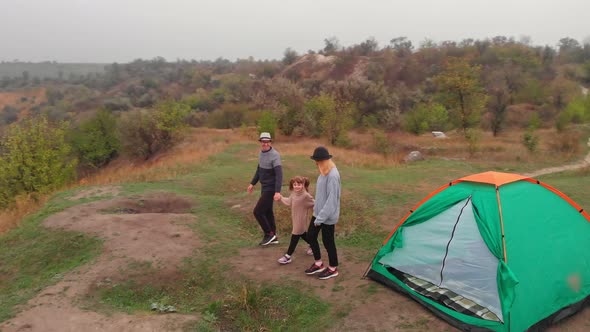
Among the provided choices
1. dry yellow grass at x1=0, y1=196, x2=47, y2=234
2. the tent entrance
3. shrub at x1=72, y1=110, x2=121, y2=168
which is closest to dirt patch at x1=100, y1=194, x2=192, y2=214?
dry yellow grass at x1=0, y1=196, x2=47, y2=234

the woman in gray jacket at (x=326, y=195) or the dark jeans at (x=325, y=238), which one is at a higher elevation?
the woman in gray jacket at (x=326, y=195)

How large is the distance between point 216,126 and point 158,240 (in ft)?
97.7

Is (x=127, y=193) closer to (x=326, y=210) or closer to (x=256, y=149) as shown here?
(x=326, y=210)

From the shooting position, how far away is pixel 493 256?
4.61 metres

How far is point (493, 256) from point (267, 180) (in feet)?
10.7

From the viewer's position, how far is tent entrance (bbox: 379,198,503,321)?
4605 mm

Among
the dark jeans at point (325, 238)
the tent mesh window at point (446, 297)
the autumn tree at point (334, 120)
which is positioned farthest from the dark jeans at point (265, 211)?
the autumn tree at point (334, 120)

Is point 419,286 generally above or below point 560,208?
below

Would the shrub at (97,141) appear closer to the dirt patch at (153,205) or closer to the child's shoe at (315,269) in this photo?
the dirt patch at (153,205)

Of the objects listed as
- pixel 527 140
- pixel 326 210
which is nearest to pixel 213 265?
pixel 326 210

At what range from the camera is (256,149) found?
18422 mm

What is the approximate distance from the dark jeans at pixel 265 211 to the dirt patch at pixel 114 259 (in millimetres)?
1100

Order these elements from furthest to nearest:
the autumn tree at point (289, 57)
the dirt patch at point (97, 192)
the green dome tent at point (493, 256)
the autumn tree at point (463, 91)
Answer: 1. the autumn tree at point (289, 57)
2. the autumn tree at point (463, 91)
3. the dirt patch at point (97, 192)
4. the green dome tent at point (493, 256)

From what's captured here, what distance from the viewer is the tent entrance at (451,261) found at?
4605 millimetres
